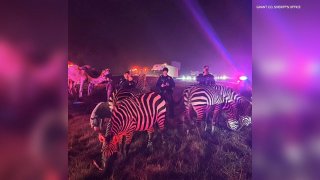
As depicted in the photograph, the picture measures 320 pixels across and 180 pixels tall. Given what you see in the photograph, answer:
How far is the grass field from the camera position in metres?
2.60

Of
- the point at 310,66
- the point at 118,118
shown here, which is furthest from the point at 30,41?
the point at 310,66

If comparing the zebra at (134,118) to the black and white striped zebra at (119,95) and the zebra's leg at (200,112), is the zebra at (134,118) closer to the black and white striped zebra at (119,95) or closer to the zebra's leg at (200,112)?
the black and white striped zebra at (119,95)

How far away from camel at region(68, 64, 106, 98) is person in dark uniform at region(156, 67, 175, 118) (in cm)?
52

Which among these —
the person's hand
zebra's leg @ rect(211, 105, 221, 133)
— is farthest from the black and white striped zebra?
zebra's leg @ rect(211, 105, 221, 133)

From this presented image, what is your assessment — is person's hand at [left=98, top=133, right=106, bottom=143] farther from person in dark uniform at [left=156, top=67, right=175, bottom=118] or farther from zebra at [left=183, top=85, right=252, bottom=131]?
zebra at [left=183, top=85, right=252, bottom=131]

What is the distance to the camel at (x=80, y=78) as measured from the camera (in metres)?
2.60

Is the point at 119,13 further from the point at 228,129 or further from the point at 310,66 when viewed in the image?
the point at 310,66

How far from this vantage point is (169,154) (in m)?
2.62

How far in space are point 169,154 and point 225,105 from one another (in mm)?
687

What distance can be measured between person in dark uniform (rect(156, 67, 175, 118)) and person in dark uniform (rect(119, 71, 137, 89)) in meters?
0.23

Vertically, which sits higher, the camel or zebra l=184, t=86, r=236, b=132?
the camel

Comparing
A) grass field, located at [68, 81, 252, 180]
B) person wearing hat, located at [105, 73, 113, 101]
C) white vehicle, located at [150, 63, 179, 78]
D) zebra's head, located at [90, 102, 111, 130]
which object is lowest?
grass field, located at [68, 81, 252, 180]

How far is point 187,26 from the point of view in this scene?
268cm

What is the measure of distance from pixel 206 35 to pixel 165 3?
481mm
